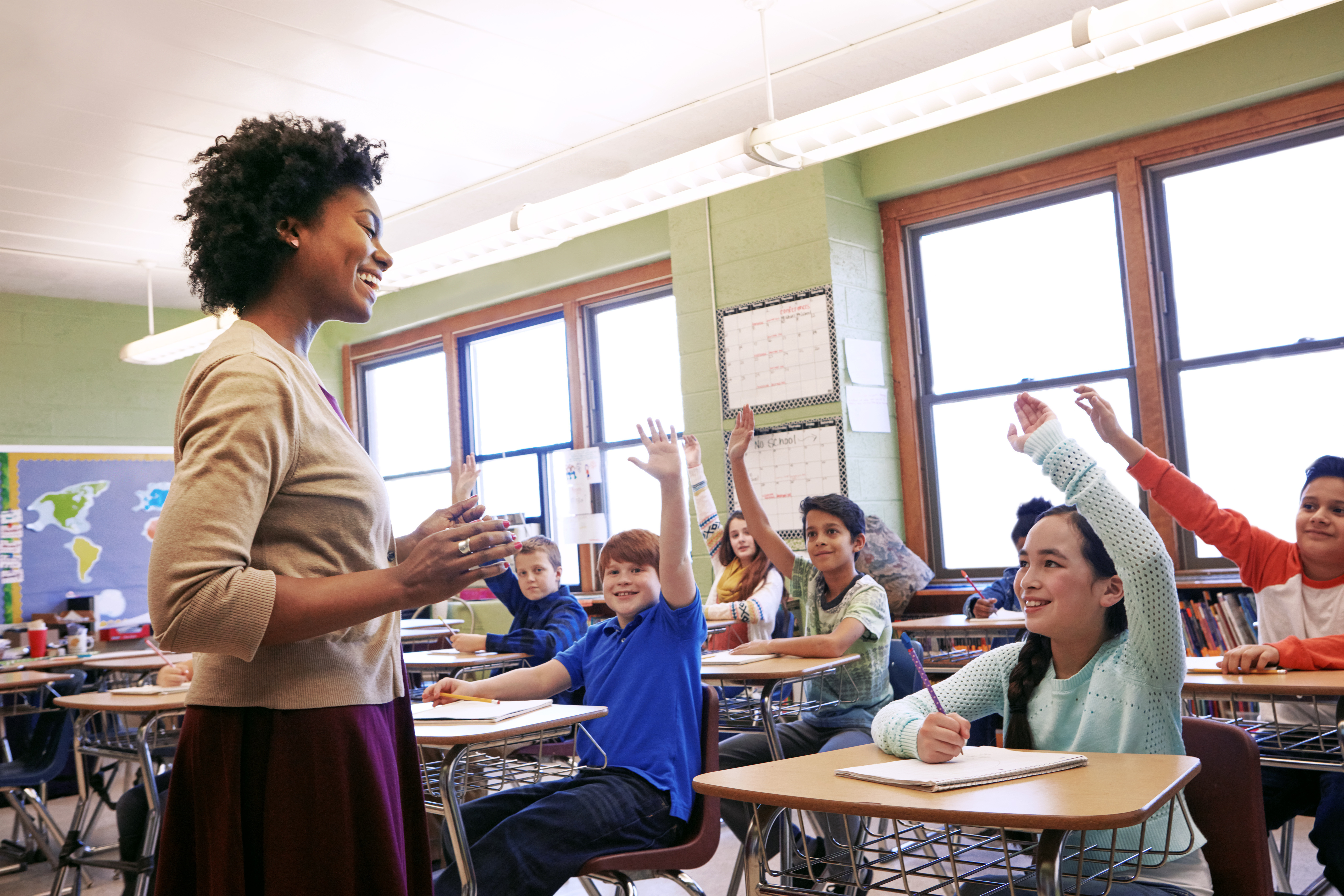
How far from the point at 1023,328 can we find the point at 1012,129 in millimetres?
861

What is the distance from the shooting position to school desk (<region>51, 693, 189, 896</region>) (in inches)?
116

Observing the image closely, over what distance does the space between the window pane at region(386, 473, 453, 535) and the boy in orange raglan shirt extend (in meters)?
5.26

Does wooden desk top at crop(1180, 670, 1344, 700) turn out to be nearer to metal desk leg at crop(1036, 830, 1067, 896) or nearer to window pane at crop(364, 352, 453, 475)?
metal desk leg at crop(1036, 830, 1067, 896)

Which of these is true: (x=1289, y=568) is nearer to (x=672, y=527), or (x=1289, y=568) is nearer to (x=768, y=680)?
(x=768, y=680)

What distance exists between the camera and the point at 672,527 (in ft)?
7.42

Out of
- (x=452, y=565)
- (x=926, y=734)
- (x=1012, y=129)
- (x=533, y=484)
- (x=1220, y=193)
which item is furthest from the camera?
(x=533, y=484)

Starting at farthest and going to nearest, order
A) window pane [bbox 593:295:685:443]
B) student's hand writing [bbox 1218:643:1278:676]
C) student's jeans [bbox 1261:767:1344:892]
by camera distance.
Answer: window pane [bbox 593:295:685:443] < student's hand writing [bbox 1218:643:1278:676] < student's jeans [bbox 1261:767:1344:892]

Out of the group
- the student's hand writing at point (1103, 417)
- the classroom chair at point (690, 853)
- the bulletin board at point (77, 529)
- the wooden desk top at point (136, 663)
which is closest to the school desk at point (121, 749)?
the wooden desk top at point (136, 663)

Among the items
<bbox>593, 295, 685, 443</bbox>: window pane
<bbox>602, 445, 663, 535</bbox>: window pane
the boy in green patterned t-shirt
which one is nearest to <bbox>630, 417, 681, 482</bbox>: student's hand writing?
the boy in green patterned t-shirt

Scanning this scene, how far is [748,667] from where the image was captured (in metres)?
2.78

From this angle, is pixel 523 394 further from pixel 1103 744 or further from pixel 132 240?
pixel 1103 744

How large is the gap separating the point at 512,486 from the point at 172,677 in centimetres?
357

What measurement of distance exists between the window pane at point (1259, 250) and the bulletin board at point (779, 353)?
4.79ft

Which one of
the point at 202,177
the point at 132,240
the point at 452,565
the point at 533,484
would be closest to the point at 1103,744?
the point at 452,565
